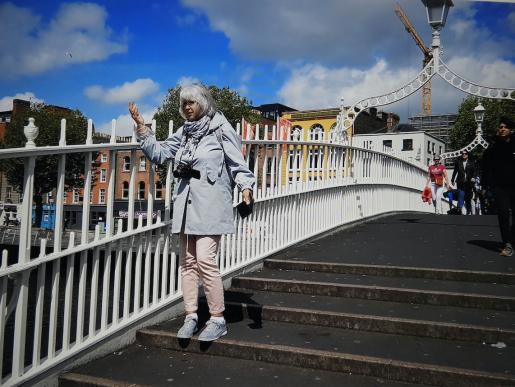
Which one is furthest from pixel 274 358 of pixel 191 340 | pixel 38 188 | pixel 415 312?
pixel 38 188

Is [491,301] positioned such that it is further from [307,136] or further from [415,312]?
[307,136]

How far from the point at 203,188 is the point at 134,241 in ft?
3.18

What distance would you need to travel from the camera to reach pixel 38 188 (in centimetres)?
379

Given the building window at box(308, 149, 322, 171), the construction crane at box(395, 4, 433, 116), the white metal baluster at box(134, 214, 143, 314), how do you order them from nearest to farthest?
the white metal baluster at box(134, 214, 143, 314) → the building window at box(308, 149, 322, 171) → the construction crane at box(395, 4, 433, 116)

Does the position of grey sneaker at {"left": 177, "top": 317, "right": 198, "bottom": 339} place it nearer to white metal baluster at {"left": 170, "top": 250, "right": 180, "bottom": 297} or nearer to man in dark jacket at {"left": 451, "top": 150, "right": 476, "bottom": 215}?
white metal baluster at {"left": 170, "top": 250, "right": 180, "bottom": 297}

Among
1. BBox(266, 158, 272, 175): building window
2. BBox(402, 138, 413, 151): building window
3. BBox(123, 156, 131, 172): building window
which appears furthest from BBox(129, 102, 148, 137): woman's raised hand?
BBox(402, 138, 413, 151): building window

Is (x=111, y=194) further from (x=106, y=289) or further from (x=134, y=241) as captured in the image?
(x=106, y=289)

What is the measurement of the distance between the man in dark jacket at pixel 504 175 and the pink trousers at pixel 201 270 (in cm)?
413

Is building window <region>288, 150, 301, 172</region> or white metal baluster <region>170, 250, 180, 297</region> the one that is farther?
building window <region>288, 150, 301, 172</region>

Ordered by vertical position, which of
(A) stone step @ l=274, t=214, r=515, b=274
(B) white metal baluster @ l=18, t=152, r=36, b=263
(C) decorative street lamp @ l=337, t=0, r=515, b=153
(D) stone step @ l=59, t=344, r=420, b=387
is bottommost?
(D) stone step @ l=59, t=344, r=420, b=387

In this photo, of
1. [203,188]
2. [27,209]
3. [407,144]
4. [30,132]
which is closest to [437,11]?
Answer: [203,188]

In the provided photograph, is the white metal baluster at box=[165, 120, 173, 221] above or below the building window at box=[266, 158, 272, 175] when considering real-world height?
below

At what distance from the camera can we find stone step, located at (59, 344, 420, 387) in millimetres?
3156

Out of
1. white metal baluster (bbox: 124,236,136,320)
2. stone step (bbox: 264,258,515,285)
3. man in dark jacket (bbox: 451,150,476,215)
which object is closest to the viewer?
white metal baluster (bbox: 124,236,136,320)
